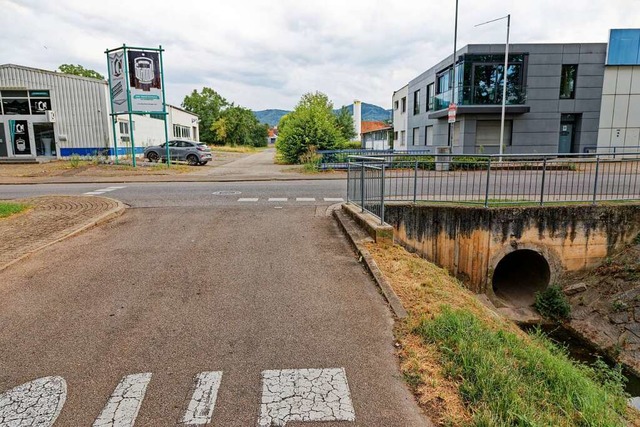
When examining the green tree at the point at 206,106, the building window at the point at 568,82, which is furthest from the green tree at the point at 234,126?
the building window at the point at 568,82

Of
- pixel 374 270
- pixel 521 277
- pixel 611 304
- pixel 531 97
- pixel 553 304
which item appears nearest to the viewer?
pixel 374 270

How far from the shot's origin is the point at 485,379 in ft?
11.1

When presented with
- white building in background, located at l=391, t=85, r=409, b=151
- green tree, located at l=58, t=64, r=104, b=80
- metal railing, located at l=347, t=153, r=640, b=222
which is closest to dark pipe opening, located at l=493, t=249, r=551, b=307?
metal railing, located at l=347, t=153, r=640, b=222

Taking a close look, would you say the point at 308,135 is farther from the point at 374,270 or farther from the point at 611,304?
the point at 374,270

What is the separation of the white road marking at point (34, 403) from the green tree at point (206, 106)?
87354mm

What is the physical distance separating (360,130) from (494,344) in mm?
80043

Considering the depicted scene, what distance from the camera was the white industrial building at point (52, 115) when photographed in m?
28.2

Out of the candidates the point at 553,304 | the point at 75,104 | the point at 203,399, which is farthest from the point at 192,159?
the point at 203,399

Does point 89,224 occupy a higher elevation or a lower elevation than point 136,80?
lower

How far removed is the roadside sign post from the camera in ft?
76.7

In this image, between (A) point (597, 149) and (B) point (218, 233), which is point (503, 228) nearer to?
(B) point (218, 233)

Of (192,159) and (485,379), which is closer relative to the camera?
(485,379)

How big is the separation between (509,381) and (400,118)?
141ft

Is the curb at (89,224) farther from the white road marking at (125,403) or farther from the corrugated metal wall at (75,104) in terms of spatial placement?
the corrugated metal wall at (75,104)
